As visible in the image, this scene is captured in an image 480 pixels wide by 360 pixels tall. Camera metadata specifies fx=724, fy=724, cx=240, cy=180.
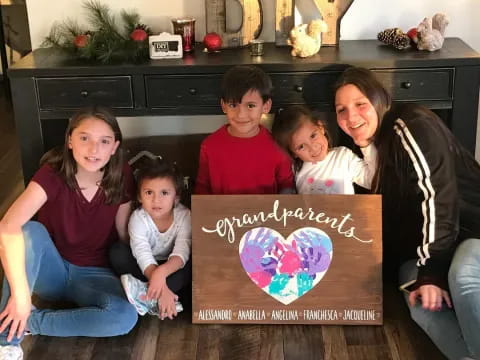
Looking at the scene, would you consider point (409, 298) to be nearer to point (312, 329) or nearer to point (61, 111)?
point (312, 329)

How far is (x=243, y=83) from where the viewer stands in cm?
242

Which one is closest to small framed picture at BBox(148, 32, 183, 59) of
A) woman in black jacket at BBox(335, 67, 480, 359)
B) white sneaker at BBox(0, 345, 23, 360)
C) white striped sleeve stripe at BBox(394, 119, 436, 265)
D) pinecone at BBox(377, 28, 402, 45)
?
woman in black jacket at BBox(335, 67, 480, 359)

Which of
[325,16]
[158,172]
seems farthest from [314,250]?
[325,16]

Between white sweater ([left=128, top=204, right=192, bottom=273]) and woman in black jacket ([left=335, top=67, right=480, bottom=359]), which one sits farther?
white sweater ([left=128, top=204, right=192, bottom=273])

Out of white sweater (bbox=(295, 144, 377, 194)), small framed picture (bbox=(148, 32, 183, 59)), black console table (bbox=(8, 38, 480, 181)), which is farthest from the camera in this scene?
small framed picture (bbox=(148, 32, 183, 59))

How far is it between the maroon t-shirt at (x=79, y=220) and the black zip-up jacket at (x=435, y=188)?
0.92 metres

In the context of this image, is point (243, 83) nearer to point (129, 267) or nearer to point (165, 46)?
point (165, 46)

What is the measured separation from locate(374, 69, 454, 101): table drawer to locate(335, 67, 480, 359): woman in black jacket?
0.24 meters

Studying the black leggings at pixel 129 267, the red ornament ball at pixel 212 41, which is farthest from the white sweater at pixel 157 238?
the red ornament ball at pixel 212 41

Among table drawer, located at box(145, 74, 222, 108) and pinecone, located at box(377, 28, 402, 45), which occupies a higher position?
pinecone, located at box(377, 28, 402, 45)

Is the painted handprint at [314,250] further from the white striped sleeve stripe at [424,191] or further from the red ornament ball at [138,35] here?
the red ornament ball at [138,35]

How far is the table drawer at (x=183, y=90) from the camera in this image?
2.60 m

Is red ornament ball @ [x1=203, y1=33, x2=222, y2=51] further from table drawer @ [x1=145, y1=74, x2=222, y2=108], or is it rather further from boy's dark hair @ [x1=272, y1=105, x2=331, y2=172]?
boy's dark hair @ [x1=272, y1=105, x2=331, y2=172]

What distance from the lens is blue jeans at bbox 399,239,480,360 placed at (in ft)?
6.41
